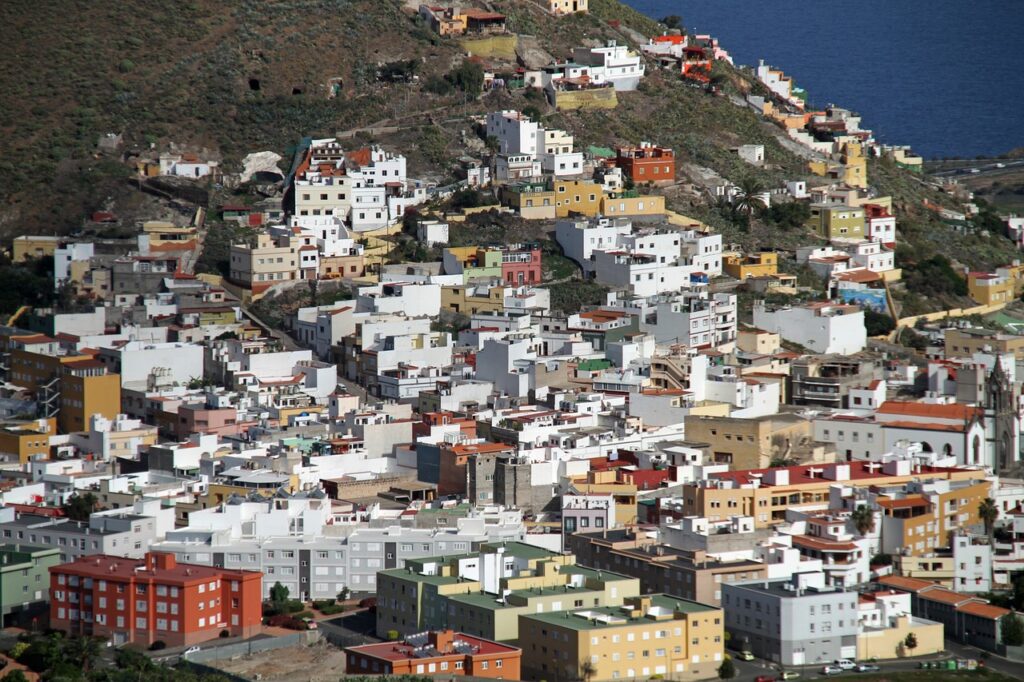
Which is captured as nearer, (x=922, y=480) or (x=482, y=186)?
(x=922, y=480)

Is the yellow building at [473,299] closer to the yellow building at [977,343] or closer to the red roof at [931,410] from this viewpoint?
the yellow building at [977,343]

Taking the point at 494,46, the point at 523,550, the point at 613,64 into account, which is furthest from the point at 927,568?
the point at 494,46

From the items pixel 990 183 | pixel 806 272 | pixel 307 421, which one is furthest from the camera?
pixel 990 183

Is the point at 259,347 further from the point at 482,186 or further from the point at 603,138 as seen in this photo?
the point at 603,138

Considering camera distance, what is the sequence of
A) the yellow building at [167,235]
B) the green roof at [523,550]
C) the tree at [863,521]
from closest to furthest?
1. the green roof at [523,550]
2. the tree at [863,521]
3. the yellow building at [167,235]

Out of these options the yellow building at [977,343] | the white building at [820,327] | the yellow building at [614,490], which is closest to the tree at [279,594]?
the yellow building at [614,490]

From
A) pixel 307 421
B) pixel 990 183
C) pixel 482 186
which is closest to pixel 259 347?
pixel 307 421

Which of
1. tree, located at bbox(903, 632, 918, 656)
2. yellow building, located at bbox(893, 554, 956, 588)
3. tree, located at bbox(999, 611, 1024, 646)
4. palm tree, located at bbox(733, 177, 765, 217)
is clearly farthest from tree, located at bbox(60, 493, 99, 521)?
palm tree, located at bbox(733, 177, 765, 217)

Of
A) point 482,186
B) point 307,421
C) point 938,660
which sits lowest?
point 938,660
